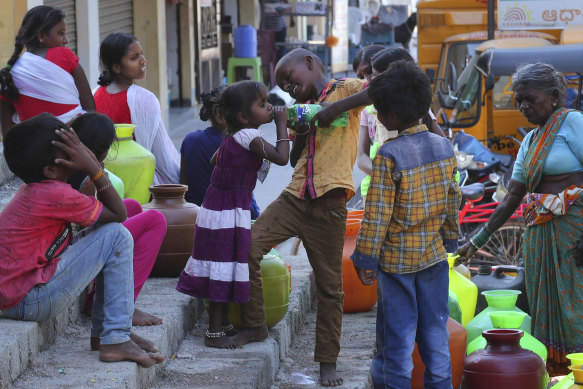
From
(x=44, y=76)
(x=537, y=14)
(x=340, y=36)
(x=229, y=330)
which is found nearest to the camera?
(x=229, y=330)

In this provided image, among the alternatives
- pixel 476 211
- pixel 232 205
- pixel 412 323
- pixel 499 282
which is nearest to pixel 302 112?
pixel 232 205

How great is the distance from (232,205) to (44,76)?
1.74m

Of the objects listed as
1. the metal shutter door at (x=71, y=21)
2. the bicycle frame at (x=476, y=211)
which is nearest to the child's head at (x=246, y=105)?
the bicycle frame at (x=476, y=211)

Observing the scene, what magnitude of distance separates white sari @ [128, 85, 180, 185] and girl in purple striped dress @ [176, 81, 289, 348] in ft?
4.14

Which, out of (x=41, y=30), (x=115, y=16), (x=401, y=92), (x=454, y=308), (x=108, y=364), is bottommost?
A: (x=454, y=308)

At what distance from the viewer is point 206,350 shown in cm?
435

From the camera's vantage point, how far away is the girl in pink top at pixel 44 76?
5.25m

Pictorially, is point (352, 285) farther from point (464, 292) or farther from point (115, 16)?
point (115, 16)

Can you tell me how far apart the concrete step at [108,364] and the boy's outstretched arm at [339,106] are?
1150 mm

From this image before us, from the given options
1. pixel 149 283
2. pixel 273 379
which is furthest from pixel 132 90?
pixel 273 379

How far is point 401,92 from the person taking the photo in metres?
3.65

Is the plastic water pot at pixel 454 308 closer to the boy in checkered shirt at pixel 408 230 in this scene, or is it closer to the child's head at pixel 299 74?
the boy in checkered shirt at pixel 408 230

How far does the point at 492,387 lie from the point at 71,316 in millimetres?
1969

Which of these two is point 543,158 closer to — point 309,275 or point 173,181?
point 309,275
